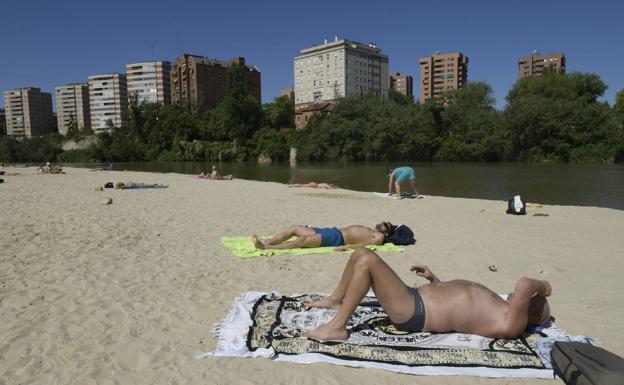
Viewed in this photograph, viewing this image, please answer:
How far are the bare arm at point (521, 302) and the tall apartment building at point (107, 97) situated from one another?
480 ft

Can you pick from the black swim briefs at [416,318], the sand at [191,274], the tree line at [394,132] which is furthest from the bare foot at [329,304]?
the tree line at [394,132]

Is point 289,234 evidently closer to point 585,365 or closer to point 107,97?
point 585,365

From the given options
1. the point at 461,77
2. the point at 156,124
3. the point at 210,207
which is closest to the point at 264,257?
the point at 210,207

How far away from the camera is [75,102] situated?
148 m

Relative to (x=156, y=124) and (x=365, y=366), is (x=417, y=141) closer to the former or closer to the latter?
(x=156, y=124)

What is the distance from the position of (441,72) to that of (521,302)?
160 m

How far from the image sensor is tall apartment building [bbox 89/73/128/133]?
136 m

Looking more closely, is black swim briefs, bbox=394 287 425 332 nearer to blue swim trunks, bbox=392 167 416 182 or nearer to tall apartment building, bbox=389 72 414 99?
blue swim trunks, bbox=392 167 416 182

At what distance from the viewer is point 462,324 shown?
12.2 feet

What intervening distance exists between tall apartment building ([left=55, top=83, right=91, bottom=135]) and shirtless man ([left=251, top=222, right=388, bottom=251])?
521 feet

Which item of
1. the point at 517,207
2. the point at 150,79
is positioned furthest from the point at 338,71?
the point at 517,207

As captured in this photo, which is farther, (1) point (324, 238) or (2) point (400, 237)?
(2) point (400, 237)

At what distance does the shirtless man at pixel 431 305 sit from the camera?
3592mm

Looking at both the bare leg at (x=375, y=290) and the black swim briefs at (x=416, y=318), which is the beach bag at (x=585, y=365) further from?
the bare leg at (x=375, y=290)
